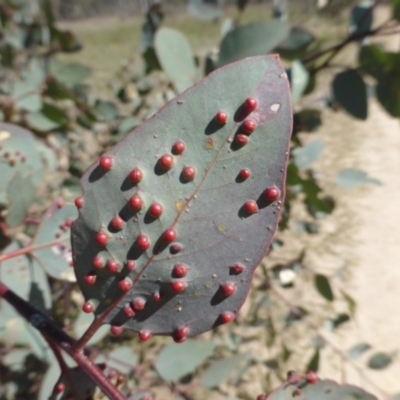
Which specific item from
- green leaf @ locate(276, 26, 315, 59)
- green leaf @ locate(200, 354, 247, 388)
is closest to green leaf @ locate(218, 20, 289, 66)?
green leaf @ locate(276, 26, 315, 59)

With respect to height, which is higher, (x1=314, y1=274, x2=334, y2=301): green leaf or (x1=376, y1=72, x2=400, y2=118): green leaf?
(x1=376, y1=72, x2=400, y2=118): green leaf

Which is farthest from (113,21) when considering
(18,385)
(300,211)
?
(18,385)

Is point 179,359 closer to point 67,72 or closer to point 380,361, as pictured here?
point 380,361

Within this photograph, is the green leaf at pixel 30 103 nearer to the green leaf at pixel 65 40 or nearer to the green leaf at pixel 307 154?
the green leaf at pixel 65 40

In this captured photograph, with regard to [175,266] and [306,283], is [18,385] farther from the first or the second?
[306,283]

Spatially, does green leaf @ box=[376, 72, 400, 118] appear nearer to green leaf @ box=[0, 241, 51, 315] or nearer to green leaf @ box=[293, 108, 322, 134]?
green leaf @ box=[293, 108, 322, 134]
